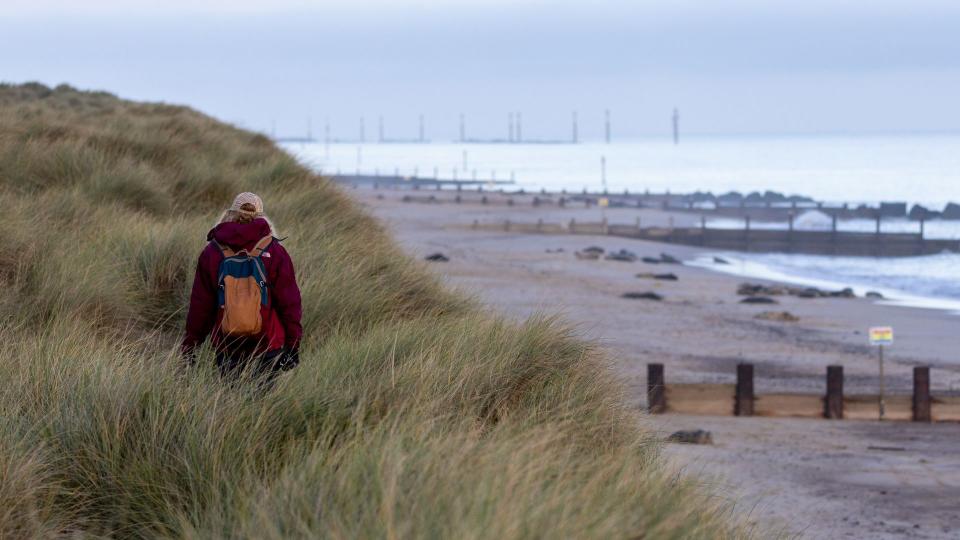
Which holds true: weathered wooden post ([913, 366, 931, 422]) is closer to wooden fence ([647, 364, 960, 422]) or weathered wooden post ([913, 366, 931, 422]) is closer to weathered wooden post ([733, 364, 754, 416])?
wooden fence ([647, 364, 960, 422])

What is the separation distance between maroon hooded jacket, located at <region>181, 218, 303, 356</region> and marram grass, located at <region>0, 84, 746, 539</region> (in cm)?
18

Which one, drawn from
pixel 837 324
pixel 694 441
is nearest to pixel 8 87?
pixel 837 324

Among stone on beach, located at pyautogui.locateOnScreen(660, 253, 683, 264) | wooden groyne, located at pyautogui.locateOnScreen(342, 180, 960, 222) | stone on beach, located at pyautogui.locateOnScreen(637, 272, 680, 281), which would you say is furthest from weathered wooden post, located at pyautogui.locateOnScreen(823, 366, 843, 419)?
wooden groyne, located at pyautogui.locateOnScreen(342, 180, 960, 222)

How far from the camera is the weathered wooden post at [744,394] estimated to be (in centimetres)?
1647

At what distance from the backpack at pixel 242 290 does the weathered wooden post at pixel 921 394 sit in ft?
41.8

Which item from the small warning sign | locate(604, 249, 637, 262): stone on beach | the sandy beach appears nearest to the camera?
the sandy beach

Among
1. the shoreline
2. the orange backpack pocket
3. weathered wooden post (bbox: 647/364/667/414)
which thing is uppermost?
the orange backpack pocket

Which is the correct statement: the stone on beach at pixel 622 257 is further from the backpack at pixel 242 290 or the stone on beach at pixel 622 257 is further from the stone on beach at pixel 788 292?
the backpack at pixel 242 290

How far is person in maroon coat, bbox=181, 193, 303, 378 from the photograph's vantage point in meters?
5.64

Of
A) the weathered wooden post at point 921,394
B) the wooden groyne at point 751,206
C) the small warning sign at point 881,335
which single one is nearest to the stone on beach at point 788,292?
the small warning sign at point 881,335

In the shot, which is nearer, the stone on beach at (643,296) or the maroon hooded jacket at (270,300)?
the maroon hooded jacket at (270,300)

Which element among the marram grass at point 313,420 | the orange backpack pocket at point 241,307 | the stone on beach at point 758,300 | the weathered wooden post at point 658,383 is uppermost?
the orange backpack pocket at point 241,307

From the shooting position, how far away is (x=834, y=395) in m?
16.7

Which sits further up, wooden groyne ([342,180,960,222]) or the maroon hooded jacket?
the maroon hooded jacket
